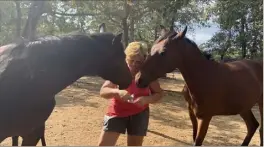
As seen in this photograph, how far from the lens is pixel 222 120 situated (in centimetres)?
686

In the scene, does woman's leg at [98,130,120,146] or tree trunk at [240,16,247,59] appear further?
tree trunk at [240,16,247,59]

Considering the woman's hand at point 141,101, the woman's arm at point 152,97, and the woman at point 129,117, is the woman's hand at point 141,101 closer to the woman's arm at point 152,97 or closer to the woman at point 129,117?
the woman's arm at point 152,97

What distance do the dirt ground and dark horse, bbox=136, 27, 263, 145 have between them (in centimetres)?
131

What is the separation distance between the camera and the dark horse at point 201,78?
3240 mm

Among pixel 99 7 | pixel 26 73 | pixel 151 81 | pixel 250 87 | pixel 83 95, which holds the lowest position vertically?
pixel 83 95

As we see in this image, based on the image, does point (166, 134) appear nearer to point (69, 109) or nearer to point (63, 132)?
point (63, 132)

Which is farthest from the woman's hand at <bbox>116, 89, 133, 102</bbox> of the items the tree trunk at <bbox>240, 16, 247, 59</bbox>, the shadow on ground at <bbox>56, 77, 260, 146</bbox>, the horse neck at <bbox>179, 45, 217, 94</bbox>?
the tree trunk at <bbox>240, 16, 247, 59</bbox>

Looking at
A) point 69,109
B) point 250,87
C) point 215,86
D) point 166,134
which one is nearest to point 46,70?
point 215,86

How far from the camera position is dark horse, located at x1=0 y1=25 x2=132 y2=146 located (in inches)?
89.4

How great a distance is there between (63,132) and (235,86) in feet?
9.86

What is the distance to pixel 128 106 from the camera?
9.33ft

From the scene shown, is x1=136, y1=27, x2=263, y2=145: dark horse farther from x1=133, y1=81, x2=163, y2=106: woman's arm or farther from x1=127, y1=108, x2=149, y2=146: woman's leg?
x1=127, y1=108, x2=149, y2=146: woman's leg

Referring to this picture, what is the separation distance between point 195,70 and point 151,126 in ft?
9.00

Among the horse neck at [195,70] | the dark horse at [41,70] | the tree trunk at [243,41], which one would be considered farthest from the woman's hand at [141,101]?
the tree trunk at [243,41]
